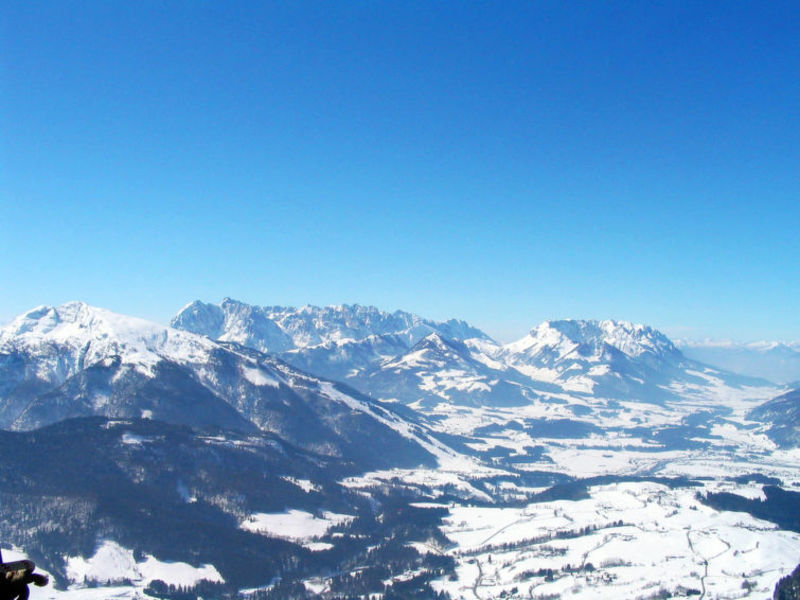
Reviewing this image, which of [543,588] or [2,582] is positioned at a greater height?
[2,582]

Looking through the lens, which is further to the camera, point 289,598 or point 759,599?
point 289,598

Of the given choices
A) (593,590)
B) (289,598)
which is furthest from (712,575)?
(289,598)

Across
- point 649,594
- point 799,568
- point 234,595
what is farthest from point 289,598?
point 799,568

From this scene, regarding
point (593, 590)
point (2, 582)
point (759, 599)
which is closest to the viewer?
point (2, 582)

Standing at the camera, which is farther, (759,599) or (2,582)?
(759,599)

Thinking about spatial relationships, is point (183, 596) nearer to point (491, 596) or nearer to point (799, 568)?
point (491, 596)

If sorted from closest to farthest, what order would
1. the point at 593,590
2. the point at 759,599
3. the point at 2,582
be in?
the point at 2,582, the point at 759,599, the point at 593,590

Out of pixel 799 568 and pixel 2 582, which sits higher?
pixel 2 582

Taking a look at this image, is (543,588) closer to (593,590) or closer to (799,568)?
(593,590)
